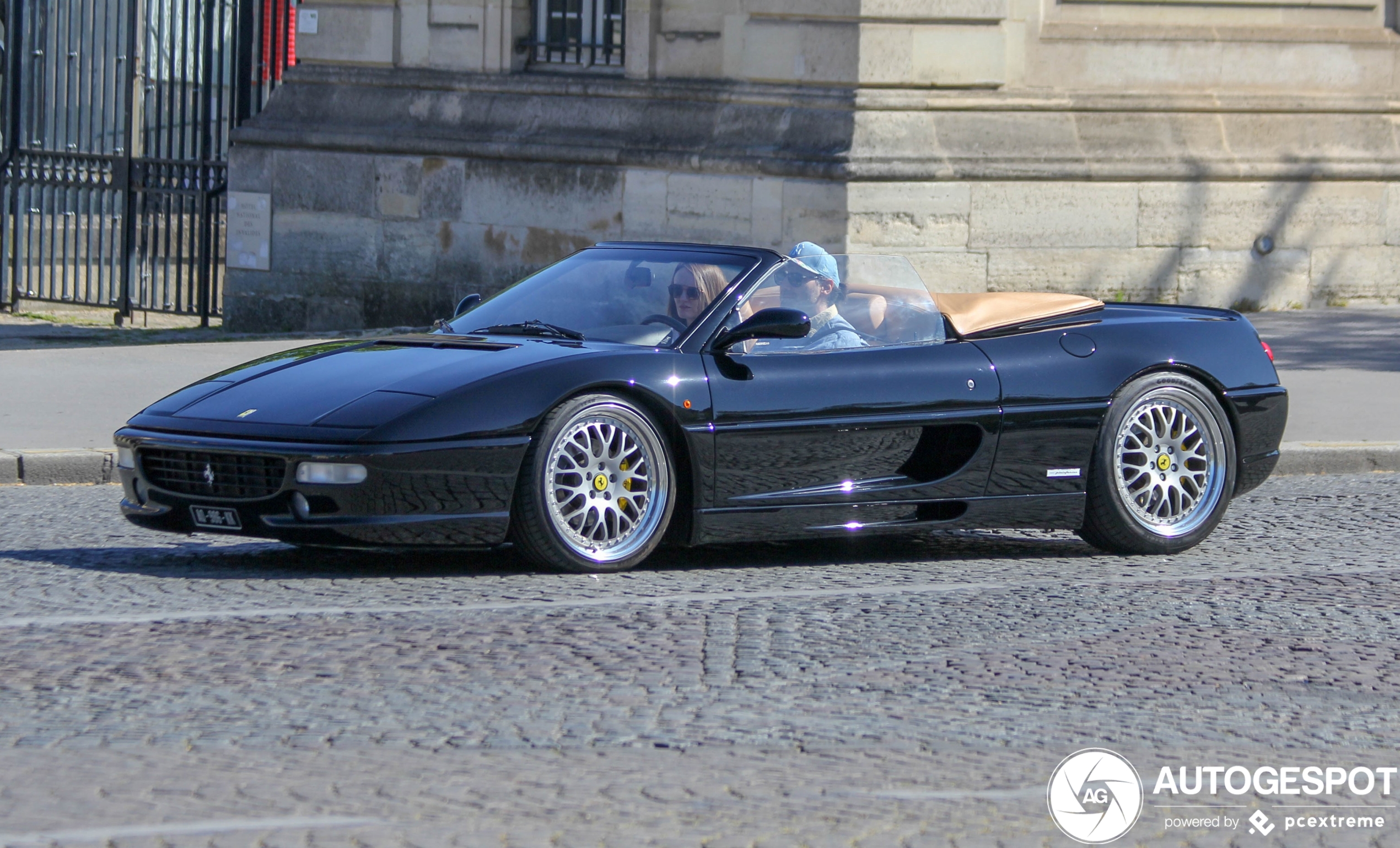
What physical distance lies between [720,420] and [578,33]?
9897mm

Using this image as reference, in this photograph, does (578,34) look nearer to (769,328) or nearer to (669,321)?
(669,321)

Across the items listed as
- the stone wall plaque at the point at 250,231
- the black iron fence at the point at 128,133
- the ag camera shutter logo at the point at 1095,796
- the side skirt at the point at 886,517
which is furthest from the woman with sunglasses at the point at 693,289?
the black iron fence at the point at 128,133

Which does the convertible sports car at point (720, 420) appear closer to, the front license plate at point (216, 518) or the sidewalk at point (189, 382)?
the front license plate at point (216, 518)

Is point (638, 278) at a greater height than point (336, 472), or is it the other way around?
point (638, 278)

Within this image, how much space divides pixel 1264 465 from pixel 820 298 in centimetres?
197

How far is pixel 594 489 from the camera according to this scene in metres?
6.75

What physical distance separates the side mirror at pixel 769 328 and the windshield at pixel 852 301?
19 cm

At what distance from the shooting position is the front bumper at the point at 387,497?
6.41m

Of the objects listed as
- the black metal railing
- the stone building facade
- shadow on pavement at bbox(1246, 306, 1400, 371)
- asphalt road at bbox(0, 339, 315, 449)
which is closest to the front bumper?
asphalt road at bbox(0, 339, 315, 449)

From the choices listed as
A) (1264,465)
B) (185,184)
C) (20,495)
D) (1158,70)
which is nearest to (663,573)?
(1264,465)

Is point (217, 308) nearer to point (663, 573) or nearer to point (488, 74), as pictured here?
point (488, 74)

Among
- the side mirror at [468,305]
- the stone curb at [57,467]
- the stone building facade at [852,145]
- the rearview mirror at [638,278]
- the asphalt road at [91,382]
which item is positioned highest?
the stone building facade at [852,145]

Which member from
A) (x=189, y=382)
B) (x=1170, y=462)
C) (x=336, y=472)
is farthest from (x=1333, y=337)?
(x=336, y=472)

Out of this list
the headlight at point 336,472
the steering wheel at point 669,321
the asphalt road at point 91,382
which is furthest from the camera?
the asphalt road at point 91,382
